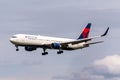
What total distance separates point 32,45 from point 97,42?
2383 centimetres

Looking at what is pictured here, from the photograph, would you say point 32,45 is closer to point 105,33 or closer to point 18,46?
point 18,46

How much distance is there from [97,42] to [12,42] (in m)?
31.0

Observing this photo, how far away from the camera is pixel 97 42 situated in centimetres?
19600

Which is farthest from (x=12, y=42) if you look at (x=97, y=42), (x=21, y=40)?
(x=97, y=42)

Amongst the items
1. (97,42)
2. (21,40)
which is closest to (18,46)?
(21,40)

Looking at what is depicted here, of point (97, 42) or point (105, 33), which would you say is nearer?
point (105, 33)

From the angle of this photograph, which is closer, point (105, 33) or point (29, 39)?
point (105, 33)

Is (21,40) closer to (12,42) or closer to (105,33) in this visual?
(12,42)

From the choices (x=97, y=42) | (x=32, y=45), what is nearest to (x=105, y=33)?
(x=97, y=42)

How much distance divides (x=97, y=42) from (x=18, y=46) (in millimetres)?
28350

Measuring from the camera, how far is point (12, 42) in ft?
655

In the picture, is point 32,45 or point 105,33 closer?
point 105,33

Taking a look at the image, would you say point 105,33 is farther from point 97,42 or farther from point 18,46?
point 18,46

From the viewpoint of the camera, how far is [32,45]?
200 metres
